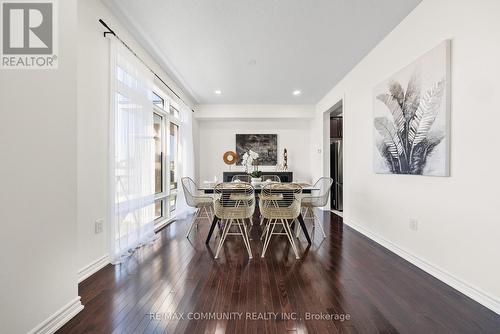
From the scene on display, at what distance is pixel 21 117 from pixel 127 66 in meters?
1.65

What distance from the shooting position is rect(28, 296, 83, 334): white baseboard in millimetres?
1285

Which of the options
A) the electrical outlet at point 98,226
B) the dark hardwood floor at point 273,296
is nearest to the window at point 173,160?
the dark hardwood floor at point 273,296

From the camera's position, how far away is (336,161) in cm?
534

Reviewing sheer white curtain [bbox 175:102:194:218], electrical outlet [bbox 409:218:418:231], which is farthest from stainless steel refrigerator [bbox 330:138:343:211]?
sheer white curtain [bbox 175:102:194:218]

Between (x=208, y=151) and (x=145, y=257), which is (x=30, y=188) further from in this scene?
(x=208, y=151)

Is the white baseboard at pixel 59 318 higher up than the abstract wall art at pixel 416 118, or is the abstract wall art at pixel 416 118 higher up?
the abstract wall art at pixel 416 118

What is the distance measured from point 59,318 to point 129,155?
5.38ft

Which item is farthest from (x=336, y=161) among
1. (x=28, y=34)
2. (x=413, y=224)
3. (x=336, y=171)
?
(x=28, y=34)

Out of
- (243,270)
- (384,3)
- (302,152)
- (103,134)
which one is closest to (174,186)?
(103,134)

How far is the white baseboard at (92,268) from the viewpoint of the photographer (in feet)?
6.39

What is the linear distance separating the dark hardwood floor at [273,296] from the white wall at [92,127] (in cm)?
38

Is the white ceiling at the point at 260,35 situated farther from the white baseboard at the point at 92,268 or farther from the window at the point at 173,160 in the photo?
the white baseboard at the point at 92,268

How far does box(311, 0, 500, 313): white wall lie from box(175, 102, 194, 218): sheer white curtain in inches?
153

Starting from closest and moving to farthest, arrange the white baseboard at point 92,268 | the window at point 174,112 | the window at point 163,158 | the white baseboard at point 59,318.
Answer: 1. the white baseboard at point 59,318
2. the white baseboard at point 92,268
3. the window at point 163,158
4. the window at point 174,112
